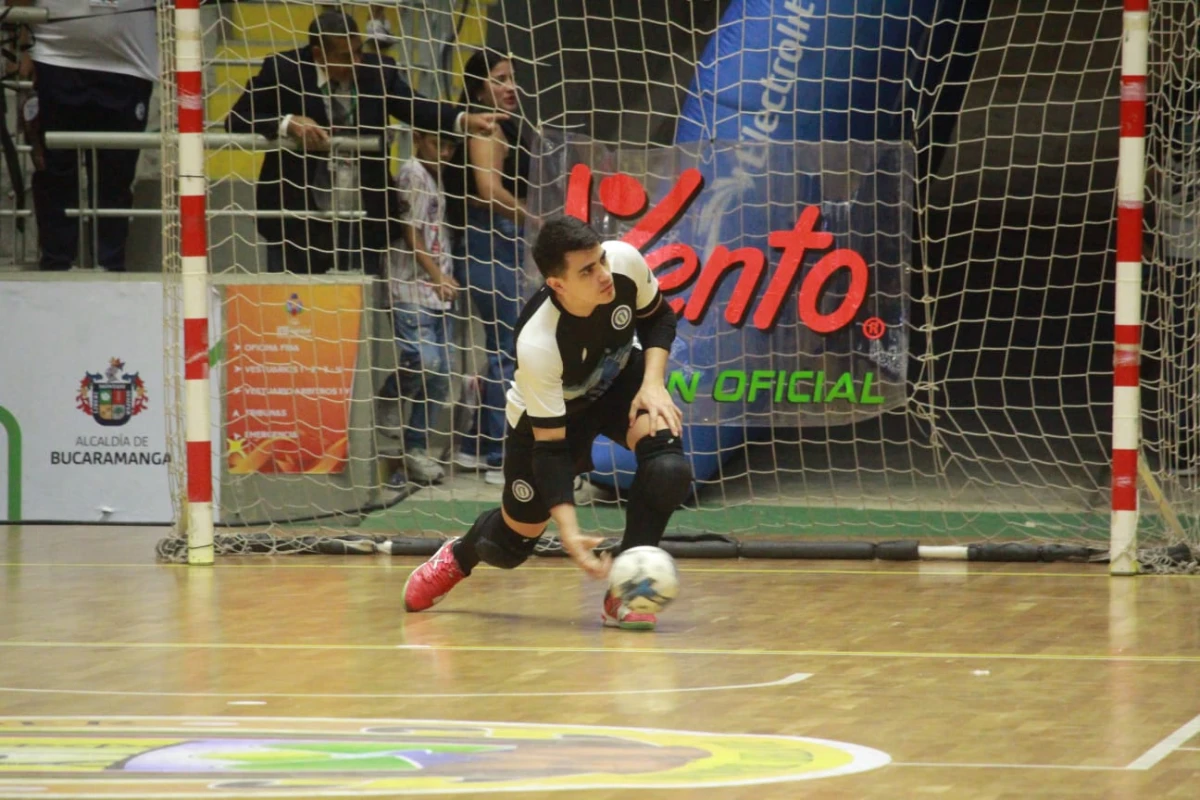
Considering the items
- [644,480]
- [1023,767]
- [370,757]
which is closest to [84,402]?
[644,480]

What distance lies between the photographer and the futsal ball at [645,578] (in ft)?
18.1

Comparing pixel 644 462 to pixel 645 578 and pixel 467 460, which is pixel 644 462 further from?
pixel 467 460

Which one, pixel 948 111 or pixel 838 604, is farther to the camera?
pixel 948 111

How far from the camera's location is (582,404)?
5766 millimetres

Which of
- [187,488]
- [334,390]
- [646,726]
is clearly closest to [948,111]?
[334,390]

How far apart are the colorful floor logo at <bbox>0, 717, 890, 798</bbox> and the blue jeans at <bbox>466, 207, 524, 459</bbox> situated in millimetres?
4660

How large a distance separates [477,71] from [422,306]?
124 cm

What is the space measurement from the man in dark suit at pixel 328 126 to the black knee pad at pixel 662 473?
333cm

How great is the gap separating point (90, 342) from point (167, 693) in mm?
4511

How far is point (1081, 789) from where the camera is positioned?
11.6ft

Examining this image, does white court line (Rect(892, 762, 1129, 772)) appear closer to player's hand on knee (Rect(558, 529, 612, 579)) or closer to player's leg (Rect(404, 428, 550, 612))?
player's hand on knee (Rect(558, 529, 612, 579))

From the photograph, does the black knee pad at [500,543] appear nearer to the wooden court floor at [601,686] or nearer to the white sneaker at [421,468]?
the wooden court floor at [601,686]

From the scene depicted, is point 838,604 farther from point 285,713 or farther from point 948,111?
point 948,111

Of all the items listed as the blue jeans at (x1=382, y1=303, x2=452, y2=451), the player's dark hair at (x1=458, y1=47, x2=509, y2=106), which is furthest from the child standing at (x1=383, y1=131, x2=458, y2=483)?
the player's dark hair at (x1=458, y1=47, x2=509, y2=106)
